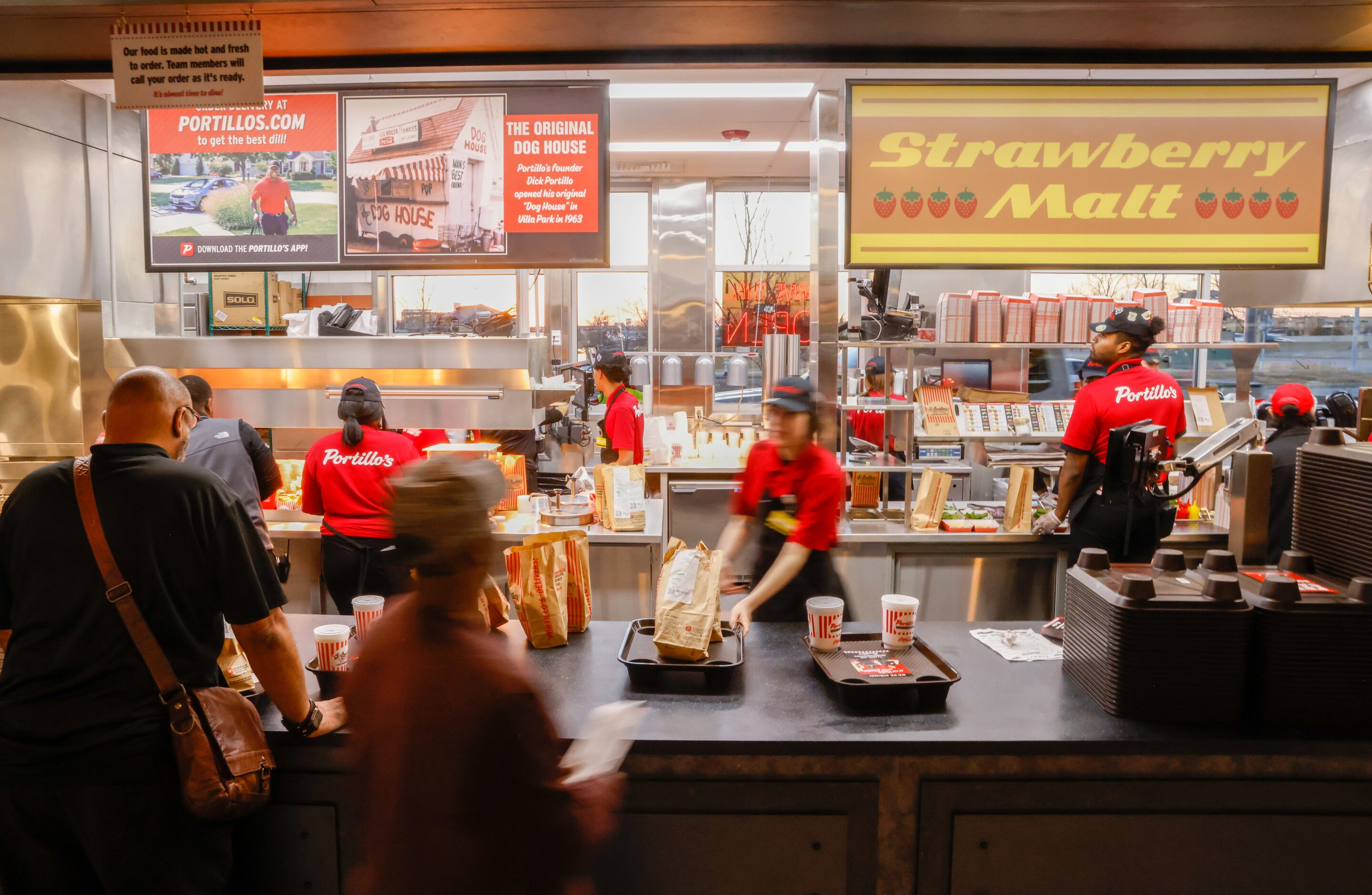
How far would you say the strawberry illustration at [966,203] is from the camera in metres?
3.14

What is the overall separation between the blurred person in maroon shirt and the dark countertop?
38cm

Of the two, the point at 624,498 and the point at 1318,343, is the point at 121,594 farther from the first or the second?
the point at 1318,343

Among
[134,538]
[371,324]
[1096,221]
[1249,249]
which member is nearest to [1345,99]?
[1249,249]

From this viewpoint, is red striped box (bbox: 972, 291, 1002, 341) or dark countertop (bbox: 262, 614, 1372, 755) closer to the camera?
dark countertop (bbox: 262, 614, 1372, 755)

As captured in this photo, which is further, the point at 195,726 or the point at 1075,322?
the point at 1075,322

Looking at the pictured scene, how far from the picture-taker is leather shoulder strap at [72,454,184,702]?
1.76 m

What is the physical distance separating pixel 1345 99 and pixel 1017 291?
11.1 feet

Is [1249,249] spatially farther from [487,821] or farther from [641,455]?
[641,455]

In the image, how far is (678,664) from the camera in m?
2.15

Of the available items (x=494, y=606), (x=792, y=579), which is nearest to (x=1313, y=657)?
(x=792, y=579)

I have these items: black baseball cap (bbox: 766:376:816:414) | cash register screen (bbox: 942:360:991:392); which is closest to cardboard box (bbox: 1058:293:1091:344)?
cash register screen (bbox: 942:360:991:392)

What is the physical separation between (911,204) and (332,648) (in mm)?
2490

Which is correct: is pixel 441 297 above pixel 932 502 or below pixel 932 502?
above

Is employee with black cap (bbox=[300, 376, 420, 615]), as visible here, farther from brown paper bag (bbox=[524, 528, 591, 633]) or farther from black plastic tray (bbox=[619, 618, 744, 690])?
black plastic tray (bbox=[619, 618, 744, 690])
